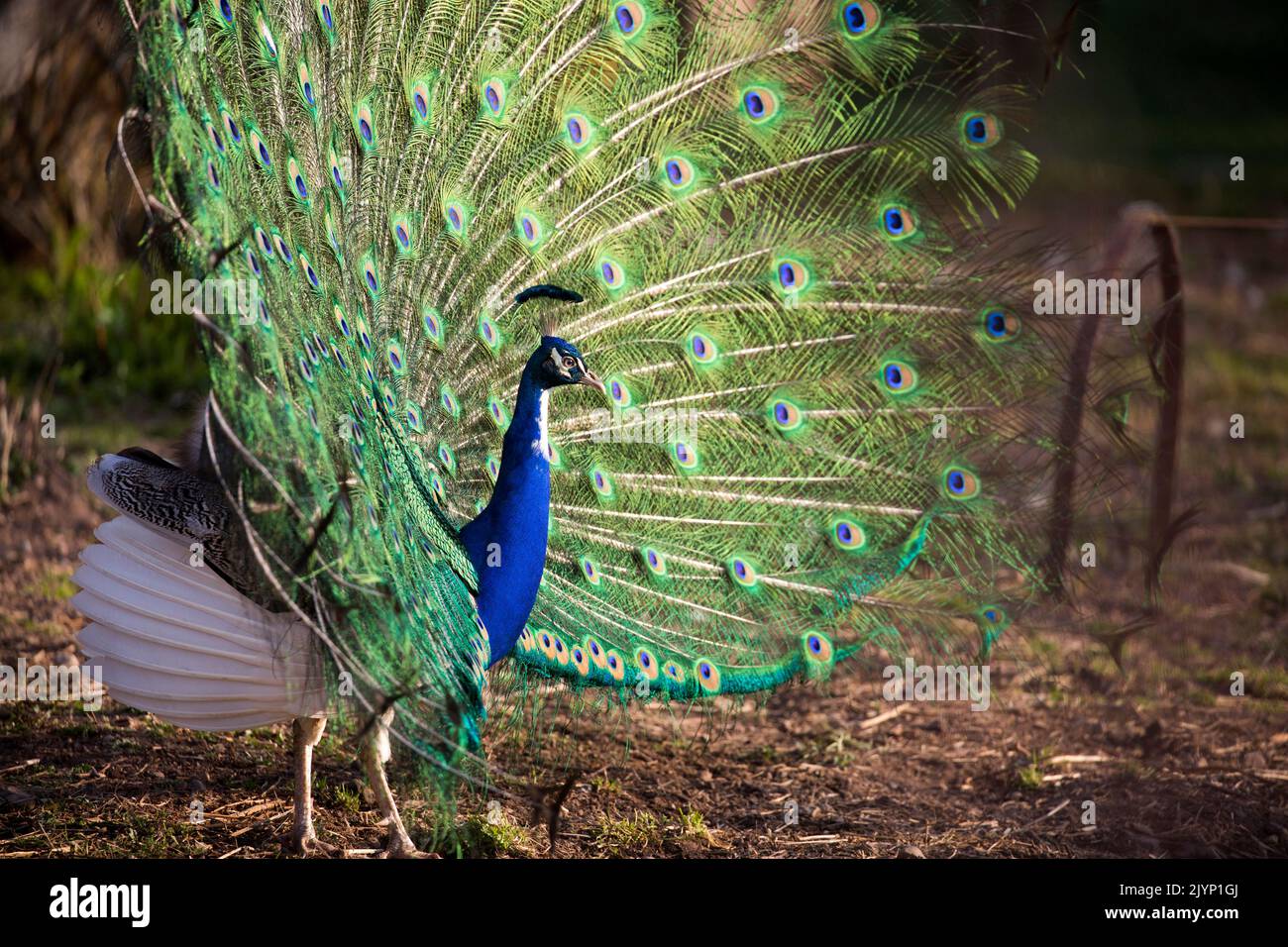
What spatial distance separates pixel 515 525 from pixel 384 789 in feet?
2.64

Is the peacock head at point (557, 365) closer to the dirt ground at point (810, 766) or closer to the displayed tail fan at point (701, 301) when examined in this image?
the displayed tail fan at point (701, 301)

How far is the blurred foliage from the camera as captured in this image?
7.54m

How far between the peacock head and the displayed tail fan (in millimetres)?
165

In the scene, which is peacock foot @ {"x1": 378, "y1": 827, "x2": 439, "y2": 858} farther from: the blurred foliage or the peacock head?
the blurred foliage

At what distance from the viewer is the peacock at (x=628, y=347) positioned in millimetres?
3357

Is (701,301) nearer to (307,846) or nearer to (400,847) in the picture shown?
(400,847)

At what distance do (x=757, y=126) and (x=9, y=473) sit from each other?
4098mm

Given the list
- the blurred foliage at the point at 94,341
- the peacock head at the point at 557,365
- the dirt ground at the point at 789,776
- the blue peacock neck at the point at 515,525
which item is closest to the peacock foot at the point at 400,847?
the dirt ground at the point at 789,776

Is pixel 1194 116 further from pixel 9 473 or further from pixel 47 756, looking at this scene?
pixel 47 756

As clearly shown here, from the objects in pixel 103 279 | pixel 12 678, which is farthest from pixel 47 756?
pixel 103 279

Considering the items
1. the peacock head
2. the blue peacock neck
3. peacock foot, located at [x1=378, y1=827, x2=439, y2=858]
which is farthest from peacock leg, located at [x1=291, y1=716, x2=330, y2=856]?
the peacock head

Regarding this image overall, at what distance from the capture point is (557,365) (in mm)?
3689

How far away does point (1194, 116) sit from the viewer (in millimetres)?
14047

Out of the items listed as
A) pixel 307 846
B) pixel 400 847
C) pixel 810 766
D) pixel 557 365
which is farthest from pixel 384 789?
pixel 810 766
